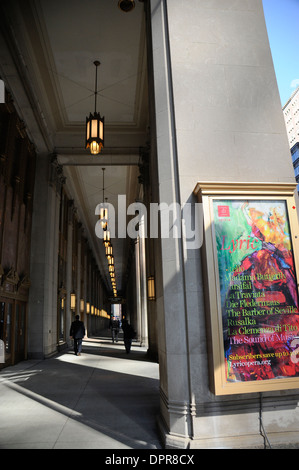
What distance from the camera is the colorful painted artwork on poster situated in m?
4.01

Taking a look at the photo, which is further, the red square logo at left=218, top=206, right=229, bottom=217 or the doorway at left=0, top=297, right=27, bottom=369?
the doorway at left=0, top=297, right=27, bottom=369

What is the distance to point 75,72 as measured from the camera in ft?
36.4

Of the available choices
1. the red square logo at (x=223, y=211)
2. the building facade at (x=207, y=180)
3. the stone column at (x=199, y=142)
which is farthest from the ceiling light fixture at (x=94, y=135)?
the red square logo at (x=223, y=211)

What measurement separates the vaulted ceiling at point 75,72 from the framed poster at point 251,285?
24.4ft

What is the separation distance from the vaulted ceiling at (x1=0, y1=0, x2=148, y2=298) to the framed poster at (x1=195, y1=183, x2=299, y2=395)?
7.42 metres

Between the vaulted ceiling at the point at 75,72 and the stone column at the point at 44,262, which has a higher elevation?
the vaulted ceiling at the point at 75,72

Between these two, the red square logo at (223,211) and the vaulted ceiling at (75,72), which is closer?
the red square logo at (223,211)

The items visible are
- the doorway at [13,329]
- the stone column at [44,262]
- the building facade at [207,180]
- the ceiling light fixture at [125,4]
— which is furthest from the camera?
the stone column at [44,262]

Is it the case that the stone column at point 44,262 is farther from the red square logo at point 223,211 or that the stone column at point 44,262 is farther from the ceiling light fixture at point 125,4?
the red square logo at point 223,211

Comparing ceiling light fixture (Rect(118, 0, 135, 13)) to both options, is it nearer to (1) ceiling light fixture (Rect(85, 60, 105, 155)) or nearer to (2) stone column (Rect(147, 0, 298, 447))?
(2) stone column (Rect(147, 0, 298, 447))

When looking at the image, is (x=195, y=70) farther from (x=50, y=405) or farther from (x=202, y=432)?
(x=50, y=405)

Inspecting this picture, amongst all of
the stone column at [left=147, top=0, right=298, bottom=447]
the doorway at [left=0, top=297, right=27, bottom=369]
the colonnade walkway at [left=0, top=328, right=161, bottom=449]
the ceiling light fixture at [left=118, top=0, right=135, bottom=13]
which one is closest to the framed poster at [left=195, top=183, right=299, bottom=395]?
the stone column at [left=147, top=0, right=298, bottom=447]

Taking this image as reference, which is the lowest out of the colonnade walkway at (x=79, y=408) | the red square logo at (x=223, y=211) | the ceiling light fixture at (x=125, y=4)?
the colonnade walkway at (x=79, y=408)

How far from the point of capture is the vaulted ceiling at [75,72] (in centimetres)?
899
